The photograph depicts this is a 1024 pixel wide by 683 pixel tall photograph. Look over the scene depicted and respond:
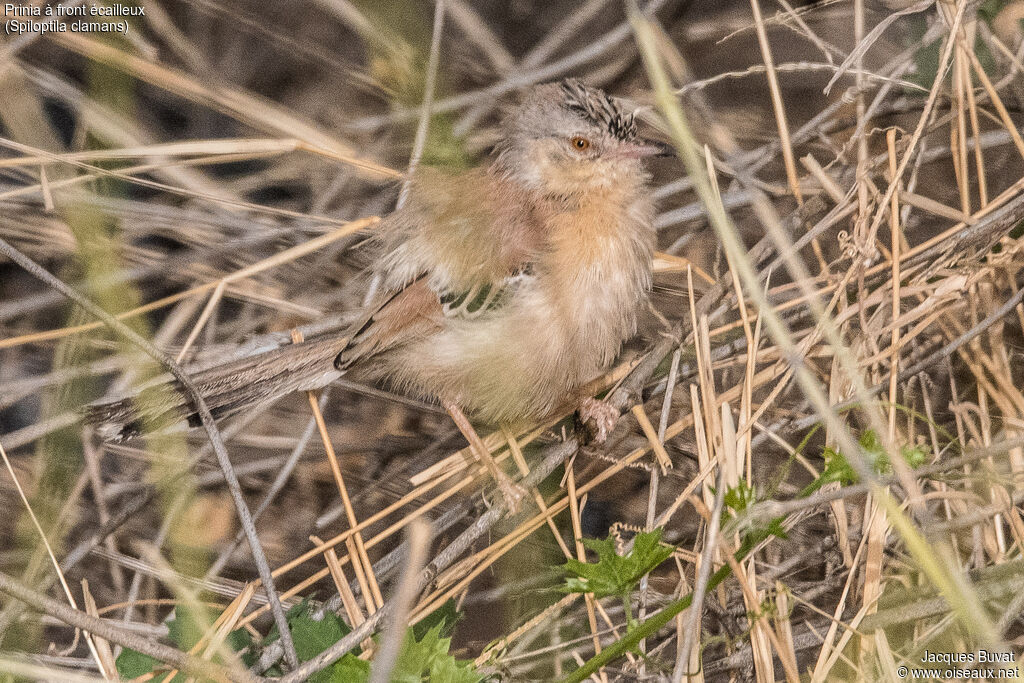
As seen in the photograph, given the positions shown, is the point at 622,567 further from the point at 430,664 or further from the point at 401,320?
the point at 401,320

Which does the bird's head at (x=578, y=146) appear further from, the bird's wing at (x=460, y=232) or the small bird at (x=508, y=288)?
the bird's wing at (x=460, y=232)

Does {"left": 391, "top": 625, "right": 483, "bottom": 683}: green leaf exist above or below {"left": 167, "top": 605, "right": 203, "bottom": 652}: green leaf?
below

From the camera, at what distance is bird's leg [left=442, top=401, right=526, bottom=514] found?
3217 millimetres

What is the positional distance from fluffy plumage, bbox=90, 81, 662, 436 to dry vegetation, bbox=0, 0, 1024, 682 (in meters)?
0.27

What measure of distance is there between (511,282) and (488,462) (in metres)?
0.78

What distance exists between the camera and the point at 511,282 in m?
3.42

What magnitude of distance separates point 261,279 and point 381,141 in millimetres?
974

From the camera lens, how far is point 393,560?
3.53 metres

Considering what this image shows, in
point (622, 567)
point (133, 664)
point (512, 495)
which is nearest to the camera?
point (622, 567)

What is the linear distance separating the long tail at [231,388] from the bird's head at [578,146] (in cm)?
118

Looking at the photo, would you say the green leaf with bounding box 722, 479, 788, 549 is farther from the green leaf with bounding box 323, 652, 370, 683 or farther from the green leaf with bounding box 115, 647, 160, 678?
the green leaf with bounding box 115, 647, 160, 678

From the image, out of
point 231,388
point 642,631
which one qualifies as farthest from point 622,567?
point 231,388

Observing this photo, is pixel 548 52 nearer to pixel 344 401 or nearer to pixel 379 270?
pixel 379 270

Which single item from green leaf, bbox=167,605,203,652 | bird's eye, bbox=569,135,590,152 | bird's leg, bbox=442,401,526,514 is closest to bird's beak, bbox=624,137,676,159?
bird's eye, bbox=569,135,590,152
